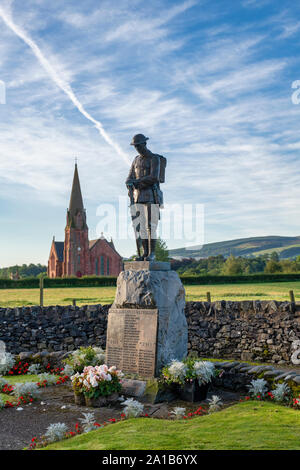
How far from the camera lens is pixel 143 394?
885cm

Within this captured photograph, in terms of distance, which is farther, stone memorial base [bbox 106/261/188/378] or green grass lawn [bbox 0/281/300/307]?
green grass lawn [bbox 0/281/300/307]

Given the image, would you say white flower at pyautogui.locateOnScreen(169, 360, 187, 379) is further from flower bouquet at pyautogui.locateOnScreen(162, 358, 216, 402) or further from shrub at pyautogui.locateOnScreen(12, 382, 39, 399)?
shrub at pyautogui.locateOnScreen(12, 382, 39, 399)

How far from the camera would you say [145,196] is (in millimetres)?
10266

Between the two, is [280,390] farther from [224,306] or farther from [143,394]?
[224,306]

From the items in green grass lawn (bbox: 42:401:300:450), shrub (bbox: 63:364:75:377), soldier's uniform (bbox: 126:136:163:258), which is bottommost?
shrub (bbox: 63:364:75:377)

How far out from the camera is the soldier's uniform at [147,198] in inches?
402

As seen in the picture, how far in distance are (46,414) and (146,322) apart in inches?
104

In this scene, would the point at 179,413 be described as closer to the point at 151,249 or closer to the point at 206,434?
the point at 206,434

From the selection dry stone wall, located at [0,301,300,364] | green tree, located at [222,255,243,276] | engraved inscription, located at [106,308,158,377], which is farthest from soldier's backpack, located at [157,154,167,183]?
green tree, located at [222,255,243,276]

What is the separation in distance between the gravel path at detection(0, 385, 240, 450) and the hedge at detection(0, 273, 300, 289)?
28.2 metres

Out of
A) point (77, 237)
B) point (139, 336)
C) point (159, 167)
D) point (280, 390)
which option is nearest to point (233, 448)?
point (280, 390)

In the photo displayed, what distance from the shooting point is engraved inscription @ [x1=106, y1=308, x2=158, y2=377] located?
30.1 ft

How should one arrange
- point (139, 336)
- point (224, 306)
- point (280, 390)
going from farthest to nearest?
point (224, 306) → point (139, 336) → point (280, 390)
